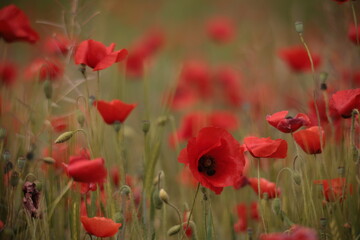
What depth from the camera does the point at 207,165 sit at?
3.47 ft

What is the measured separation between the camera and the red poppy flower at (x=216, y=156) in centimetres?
95

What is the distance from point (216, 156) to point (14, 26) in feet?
2.38

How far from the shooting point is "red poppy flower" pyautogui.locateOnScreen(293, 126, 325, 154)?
3.37 ft

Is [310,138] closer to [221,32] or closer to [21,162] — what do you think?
→ [21,162]

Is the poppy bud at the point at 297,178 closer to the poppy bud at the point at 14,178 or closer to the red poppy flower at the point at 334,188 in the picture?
the red poppy flower at the point at 334,188

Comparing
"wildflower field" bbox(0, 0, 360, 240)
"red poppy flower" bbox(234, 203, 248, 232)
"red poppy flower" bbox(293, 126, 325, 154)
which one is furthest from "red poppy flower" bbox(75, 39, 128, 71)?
"red poppy flower" bbox(234, 203, 248, 232)

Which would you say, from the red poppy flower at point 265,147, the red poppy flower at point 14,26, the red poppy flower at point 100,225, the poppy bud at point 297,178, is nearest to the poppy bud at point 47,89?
the red poppy flower at point 14,26

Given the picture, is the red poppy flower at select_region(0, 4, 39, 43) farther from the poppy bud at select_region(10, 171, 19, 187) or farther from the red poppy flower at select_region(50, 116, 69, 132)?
the poppy bud at select_region(10, 171, 19, 187)

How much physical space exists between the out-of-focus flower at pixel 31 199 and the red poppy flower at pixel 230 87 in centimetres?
174

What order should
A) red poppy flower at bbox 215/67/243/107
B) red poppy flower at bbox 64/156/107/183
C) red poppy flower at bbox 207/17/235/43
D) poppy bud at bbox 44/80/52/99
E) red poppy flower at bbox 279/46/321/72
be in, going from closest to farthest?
red poppy flower at bbox 64/156/107/183 < poppy bud at bbox 44/80/52/99 < red poppy flower at bbox 279/46/321/72 < red poppy flower at bbox 215/67/243/107 < red poppy flower at bbox 207/17/235/43

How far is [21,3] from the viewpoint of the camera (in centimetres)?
567

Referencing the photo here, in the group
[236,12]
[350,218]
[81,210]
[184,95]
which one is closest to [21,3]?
[236,12]

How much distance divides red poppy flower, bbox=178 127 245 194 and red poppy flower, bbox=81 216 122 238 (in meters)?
0.20

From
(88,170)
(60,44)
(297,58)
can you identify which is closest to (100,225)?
(88,170)
